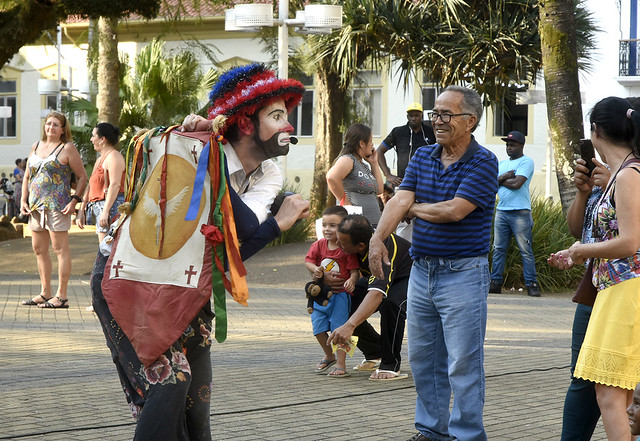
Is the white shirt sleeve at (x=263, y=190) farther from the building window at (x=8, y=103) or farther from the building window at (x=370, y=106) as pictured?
the building window at (x=8, y=103)

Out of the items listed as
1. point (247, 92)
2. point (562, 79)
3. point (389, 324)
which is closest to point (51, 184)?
point (389, 324)

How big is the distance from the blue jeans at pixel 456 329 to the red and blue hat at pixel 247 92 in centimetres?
144

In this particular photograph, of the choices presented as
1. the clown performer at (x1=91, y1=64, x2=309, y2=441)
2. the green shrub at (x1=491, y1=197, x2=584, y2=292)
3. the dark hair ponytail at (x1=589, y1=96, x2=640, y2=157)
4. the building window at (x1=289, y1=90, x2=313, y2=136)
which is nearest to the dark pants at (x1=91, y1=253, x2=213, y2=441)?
the clown performer at (x1=91, y1=64, x2=309, y2=441)

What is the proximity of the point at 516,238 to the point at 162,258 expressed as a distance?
387 inches

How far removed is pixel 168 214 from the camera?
3.61 meters

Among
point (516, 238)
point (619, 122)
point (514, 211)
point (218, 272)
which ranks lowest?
point (516, 238)

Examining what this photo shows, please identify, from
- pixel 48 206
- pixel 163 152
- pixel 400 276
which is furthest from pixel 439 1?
pixel 163 152

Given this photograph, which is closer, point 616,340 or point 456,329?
point 616,340

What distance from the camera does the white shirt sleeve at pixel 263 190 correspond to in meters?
3.70

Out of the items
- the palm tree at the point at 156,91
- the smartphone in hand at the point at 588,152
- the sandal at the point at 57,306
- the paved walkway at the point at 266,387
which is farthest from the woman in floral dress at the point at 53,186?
the palm tree at the point at 156,91

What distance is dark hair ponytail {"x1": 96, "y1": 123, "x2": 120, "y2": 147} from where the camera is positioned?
9.65 meters

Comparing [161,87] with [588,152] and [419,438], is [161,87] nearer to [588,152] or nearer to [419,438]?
[419,438]

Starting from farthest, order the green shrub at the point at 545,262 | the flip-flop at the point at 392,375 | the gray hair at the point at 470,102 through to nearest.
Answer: the green shrub at the point at 545,262 < the flip-flop at the point at 392,375 < the gray hair at the point at 470,102

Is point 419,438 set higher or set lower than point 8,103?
lower
